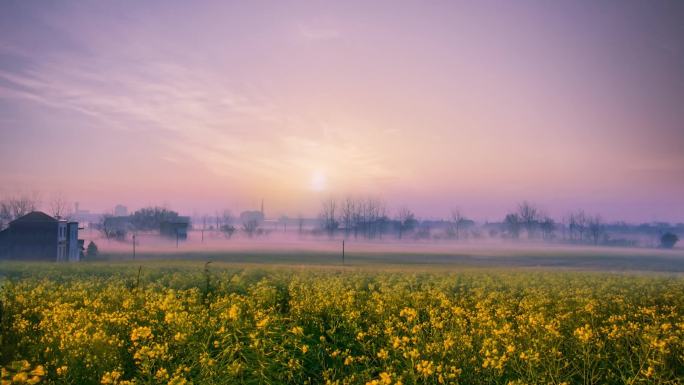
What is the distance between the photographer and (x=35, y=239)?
1932 inches

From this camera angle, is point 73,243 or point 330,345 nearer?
point 330,345

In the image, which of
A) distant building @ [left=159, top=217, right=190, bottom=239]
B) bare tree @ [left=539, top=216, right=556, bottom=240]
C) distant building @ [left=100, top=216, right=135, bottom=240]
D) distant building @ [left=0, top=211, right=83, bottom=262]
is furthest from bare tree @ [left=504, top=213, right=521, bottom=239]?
distant building @ [left=0, top=211, right=83, bottom=262]

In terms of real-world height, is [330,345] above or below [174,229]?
below

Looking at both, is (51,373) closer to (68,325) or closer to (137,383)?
(68,325)

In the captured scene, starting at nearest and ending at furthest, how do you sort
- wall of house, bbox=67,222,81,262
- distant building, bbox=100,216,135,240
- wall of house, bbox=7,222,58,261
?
wall of house, bbox=7,222,58,261 → wall of house, bbox=67,222,81,262 → distant building, bbox=100,216,135,240

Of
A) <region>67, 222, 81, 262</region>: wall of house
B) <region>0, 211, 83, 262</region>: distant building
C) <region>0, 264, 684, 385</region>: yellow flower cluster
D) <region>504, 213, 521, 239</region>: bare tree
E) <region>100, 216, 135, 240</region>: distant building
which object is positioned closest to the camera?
<region>0, 264, 684, 385</region>: yellow flower cluster

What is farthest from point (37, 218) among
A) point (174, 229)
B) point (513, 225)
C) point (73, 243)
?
point (513, 225)

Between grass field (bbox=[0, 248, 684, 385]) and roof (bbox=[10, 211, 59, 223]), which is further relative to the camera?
roof (bbox=[10, 211, 59, 223])

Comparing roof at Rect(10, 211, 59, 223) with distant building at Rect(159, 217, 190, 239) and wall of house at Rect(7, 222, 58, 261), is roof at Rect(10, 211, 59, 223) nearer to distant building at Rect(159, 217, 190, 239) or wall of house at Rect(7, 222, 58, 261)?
wall of house at Rect(7, 222, 58, 261)

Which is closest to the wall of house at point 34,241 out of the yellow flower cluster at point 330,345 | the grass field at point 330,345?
the grass field at point 330,345

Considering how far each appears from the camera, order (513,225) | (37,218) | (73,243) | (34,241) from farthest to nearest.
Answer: (513,225)
(73,243)
(37,218)
(34,241)

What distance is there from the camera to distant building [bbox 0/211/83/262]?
158 ft

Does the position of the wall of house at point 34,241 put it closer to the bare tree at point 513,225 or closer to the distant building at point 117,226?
the distant building at point 117,226

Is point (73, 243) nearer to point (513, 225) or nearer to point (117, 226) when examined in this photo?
point (117, 226)
